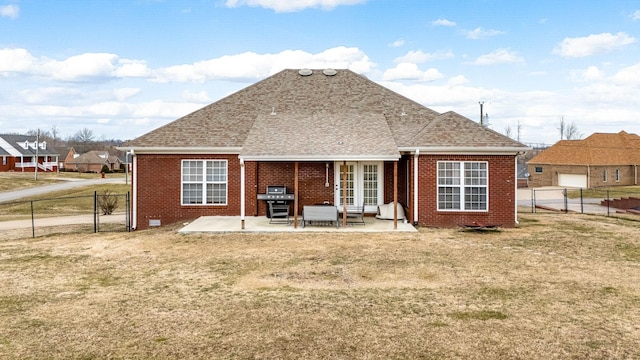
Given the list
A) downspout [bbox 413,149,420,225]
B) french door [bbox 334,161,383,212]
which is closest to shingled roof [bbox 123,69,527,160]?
downspout [bbox 413,149,420,225]

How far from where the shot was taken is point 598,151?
50.0m

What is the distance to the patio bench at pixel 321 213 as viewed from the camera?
15.1 metres

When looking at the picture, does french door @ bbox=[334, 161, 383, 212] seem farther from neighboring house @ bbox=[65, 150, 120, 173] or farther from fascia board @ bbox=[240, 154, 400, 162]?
neighboring house @ bbox=[65, 150, 120, 173]

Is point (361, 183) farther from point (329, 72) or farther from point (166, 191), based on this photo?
point (166, 191)

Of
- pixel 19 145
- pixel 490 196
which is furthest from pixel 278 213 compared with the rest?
pixel 19 145

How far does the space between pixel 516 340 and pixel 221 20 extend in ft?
64.8

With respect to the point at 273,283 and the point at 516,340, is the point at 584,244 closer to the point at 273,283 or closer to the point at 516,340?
the point at 516,340

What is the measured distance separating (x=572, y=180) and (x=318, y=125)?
42.4 metres

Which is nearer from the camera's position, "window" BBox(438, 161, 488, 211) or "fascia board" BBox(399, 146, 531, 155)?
"fascia board" BBox(399, 146, 531, 155)

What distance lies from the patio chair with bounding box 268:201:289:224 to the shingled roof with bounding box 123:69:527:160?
6.91ft

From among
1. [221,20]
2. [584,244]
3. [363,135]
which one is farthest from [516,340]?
[221,20]

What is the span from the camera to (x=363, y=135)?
658 inches

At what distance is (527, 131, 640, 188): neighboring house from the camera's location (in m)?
48.4

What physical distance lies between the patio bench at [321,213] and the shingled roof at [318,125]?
1.70m
